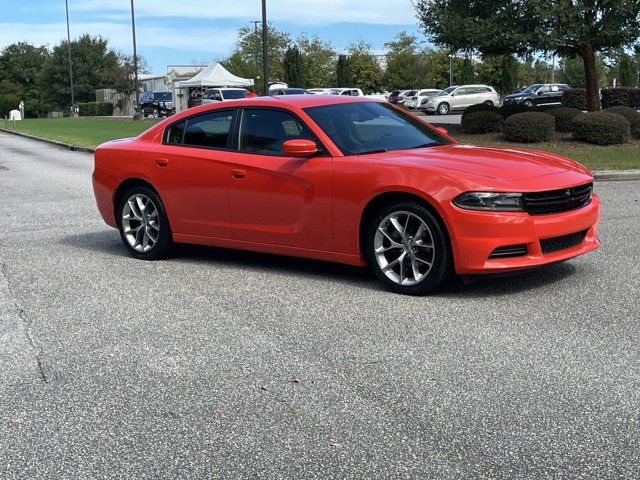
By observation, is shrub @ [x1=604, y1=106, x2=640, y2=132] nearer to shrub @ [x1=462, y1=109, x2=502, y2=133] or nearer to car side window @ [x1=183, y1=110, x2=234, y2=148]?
shrub @ [x1=462, y1=109, x2=502, y2=133]

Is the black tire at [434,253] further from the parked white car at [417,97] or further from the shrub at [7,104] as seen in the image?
the shrub at [7,104]

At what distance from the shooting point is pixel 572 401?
4.11 m

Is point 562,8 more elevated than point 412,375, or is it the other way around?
point 562,8

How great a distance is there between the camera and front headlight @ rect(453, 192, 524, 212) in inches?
234

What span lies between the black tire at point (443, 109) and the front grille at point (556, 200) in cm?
4669

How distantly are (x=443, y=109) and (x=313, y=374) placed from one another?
49.2 m

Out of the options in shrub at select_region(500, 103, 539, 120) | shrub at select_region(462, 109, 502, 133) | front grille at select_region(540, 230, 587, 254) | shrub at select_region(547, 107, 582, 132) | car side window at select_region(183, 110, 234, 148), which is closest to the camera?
front grille at select_region(540, 230, 587, 254)

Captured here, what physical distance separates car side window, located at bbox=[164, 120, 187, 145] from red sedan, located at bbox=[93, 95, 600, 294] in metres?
0.01

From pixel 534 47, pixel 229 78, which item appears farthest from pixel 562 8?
pixel 229 78

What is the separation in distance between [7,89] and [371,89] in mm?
51948

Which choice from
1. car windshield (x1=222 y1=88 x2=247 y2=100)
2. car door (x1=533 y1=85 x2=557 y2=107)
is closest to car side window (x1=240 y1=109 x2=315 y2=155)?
car windshield (x1=222 y1=88 x2=247 y2=100)

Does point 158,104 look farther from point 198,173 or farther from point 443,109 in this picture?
point 198,173

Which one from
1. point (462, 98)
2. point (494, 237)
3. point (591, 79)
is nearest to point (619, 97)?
point (462, 98)

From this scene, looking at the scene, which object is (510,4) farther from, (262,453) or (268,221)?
(262,453)
